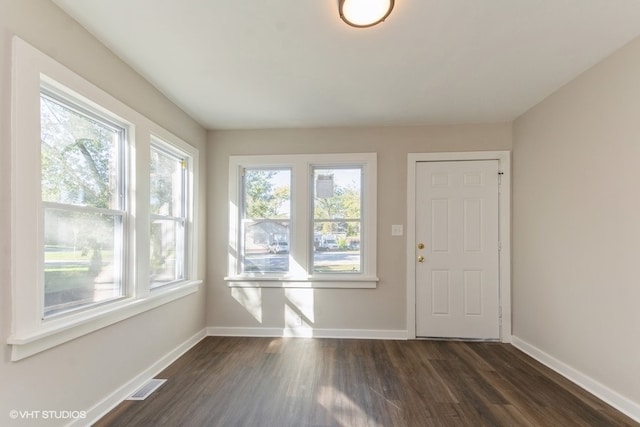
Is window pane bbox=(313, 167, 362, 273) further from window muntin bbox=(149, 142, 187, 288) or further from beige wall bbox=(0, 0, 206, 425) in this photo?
beige wall bbox=(0, 0, 206, 425)

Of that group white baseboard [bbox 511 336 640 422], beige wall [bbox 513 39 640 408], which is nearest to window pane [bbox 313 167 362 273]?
beige wall [bbox 513 39 640 408]

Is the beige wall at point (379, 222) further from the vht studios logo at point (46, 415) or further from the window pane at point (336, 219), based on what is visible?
the vht studios logo at point (46, 415)

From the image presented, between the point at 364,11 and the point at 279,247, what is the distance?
2.58 metres

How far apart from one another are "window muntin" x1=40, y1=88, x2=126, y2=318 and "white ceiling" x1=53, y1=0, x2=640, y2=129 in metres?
0.59

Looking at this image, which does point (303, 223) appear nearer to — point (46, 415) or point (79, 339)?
point (79, 339)

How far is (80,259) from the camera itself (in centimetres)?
190

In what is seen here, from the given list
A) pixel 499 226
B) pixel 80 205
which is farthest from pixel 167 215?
pixel 499 226

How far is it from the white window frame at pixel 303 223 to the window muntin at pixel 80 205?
1366 mm

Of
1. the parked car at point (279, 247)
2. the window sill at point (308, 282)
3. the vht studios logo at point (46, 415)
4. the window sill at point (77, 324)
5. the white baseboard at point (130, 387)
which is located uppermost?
the parked car at point (279, 247)

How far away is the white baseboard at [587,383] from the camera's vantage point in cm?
196

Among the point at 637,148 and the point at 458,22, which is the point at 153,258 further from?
the point at 637,148

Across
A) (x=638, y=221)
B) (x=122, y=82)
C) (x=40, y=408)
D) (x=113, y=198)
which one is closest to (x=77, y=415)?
(x=40, y=408)

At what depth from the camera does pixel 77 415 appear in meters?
1.80

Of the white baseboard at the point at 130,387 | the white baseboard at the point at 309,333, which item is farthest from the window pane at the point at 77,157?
the white baseboard at the point at 309,333
